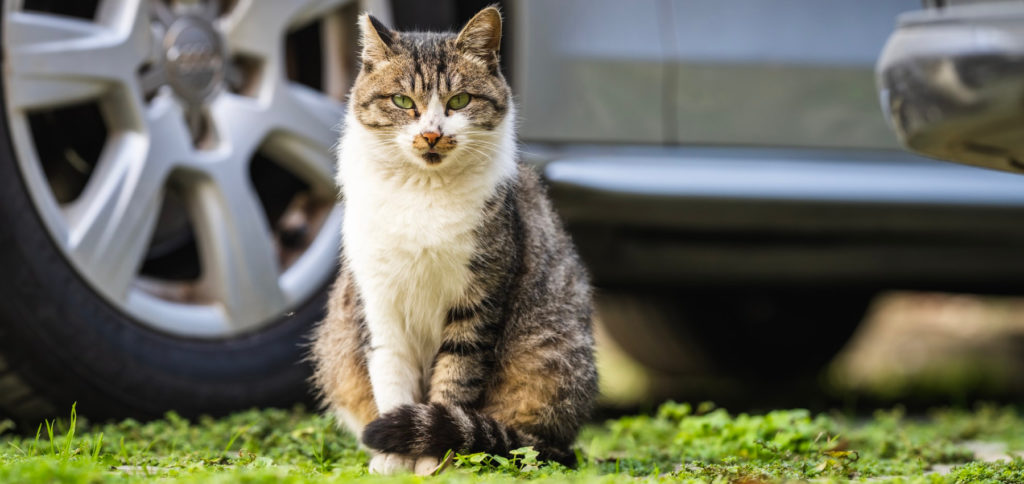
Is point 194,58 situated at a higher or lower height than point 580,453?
higher

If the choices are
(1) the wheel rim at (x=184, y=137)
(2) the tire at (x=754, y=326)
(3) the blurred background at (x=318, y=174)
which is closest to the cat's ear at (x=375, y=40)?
(3) the blurred background at (x=318, y=174)

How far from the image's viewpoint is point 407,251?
97.7 inches

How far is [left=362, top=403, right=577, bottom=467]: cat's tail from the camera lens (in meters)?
2.32

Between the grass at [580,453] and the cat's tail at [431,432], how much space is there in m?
0.04

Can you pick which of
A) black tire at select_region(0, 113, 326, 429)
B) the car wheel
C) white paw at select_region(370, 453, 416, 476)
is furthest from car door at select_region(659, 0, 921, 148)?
white paw at select_region(370, 453, 416, 476)

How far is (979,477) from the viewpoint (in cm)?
235

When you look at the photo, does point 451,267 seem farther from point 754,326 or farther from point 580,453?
point 754,326

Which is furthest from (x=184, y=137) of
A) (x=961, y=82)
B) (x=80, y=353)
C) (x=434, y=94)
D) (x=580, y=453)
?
(x=961, y=82)

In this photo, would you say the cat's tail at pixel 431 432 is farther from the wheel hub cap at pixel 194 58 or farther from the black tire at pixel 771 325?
the black tire at pixel 771 325

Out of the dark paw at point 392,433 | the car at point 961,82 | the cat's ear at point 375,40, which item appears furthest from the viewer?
the cat's ear at point 375,40

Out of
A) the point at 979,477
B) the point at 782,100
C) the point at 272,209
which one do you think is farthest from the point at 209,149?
the point at 979,477

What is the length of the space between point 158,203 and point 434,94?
109 centimetres

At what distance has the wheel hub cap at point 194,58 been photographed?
321cm

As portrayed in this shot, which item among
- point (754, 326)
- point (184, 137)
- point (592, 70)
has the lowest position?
point (754, 326)
